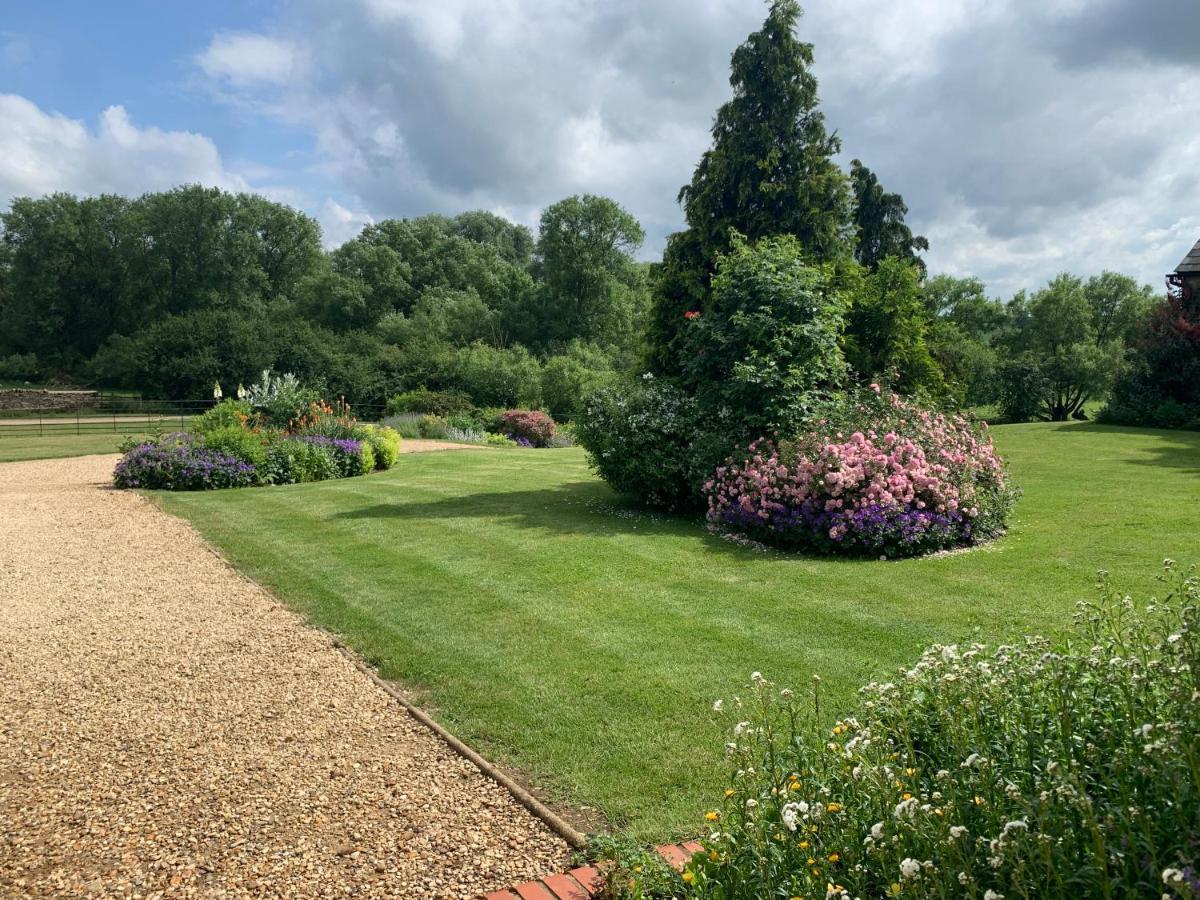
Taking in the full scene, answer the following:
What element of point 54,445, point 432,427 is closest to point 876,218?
point 432,427

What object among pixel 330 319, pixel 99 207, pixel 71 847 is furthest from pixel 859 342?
pixel 99 207

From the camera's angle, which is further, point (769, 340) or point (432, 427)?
point (432, 427)

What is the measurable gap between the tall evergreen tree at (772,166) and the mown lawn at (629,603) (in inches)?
166

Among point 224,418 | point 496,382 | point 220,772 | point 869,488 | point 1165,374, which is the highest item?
point 1165,374

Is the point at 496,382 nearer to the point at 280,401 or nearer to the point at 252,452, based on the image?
the point at 280,401

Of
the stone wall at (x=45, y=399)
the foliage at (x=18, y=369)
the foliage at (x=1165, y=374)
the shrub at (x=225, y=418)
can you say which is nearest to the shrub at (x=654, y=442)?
the shrub at (x=225, y=418)

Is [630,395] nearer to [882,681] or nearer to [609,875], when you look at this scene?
[882,681]

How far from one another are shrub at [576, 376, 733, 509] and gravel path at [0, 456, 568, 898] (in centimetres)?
463

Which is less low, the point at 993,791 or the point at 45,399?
the point at 45,399

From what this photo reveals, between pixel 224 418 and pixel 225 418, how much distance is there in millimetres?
18

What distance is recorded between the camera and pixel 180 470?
513 inches

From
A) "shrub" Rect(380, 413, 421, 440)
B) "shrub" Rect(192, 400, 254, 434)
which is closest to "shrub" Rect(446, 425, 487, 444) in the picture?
"shrub" Rect(380, 413, 421, 440)

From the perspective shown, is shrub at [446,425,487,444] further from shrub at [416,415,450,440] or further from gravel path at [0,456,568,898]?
gravel path at [0,456,568,898]

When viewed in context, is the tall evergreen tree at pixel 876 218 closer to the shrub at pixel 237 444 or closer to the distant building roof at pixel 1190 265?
the distant building roof at pixel 1190 265
